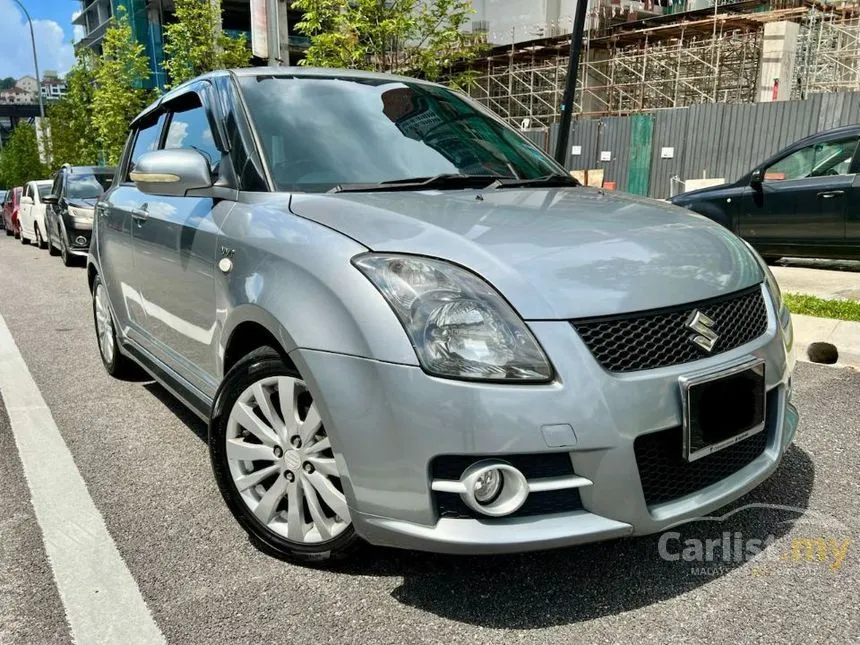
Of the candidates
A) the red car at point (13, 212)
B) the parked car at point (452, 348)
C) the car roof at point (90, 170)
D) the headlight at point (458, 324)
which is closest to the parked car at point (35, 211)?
the red car at point (13, 212)

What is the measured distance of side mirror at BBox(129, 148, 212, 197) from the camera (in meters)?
2.85

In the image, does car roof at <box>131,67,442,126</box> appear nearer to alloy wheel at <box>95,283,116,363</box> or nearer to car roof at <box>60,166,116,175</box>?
alloy wheel at <box>95,283,116,363</box>

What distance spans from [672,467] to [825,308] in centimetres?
470

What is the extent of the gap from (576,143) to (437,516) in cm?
1963

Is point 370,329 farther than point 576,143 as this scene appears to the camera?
No

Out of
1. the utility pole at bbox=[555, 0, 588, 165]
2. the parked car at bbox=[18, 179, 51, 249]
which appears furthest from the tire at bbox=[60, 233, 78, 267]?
the utility pole at bbox=[555, 0, 588, 165]

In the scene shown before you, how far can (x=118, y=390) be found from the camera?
186 inches

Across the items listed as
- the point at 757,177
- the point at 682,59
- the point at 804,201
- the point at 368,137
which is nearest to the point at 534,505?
the point at 368,137

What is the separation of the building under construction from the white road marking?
1977cm

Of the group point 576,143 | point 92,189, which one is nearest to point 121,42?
point 92,189

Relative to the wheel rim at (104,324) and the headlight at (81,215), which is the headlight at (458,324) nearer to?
the wheel rim at (104,324)

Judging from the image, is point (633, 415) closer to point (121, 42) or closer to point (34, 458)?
point (34, 458)

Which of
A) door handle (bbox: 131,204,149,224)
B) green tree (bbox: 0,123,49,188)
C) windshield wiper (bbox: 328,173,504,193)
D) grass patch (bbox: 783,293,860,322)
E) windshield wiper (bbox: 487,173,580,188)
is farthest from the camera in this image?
green tree (bbox: 0,123,49,188)

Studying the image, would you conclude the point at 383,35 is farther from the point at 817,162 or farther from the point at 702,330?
the point at 702,330
